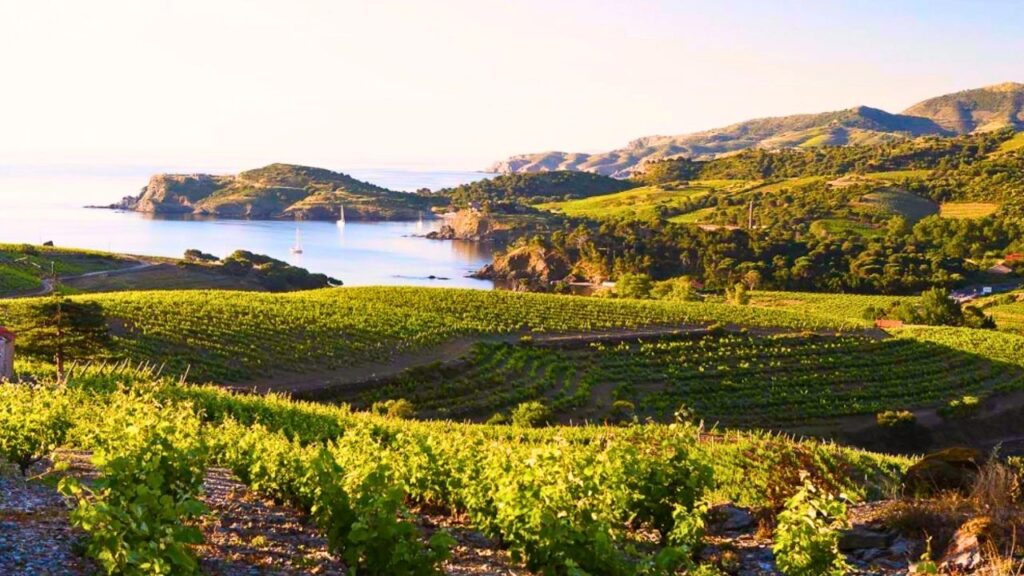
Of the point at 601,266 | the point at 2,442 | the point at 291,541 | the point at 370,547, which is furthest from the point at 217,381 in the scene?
the point at 601,266

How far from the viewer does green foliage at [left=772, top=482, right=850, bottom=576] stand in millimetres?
8734

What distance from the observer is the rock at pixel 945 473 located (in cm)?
1392

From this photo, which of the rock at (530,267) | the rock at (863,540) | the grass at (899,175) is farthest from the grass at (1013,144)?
the rock at (863,540)

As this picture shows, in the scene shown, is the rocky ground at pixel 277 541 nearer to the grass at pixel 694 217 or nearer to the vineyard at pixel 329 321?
the vineyard at pixel 329 321

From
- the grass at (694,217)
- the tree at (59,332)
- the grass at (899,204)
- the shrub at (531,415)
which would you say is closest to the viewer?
the tree at (59,332)

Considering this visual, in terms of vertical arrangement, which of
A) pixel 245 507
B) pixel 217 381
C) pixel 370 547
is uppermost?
pixel 370 547

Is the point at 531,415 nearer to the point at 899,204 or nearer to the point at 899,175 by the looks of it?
the point at 899,204

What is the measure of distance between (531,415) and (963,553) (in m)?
22.3

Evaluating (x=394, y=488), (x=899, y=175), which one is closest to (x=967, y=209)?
(x=899, y=175)

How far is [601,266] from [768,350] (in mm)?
66876

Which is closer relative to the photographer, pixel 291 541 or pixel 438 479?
pixel 291 541

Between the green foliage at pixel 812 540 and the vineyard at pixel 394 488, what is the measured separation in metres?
1.31

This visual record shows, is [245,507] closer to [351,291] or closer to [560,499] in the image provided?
[560,499]

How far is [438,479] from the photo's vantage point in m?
12.6
